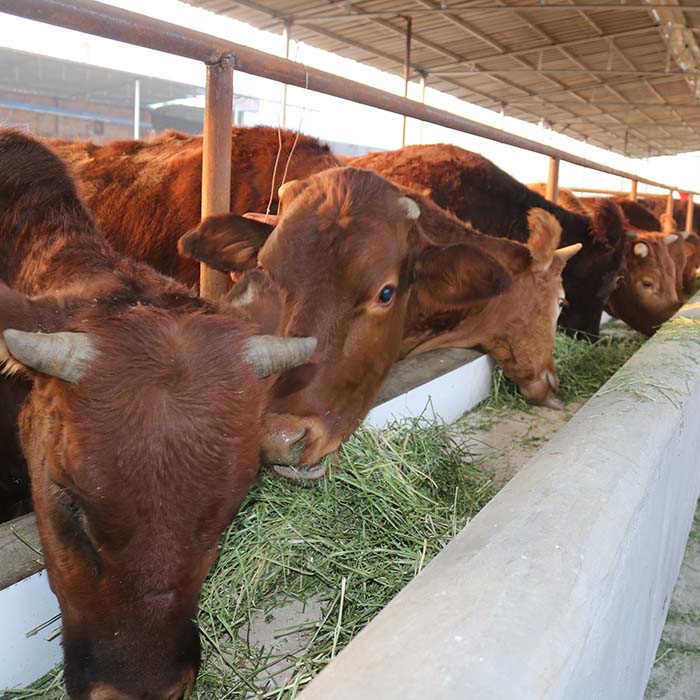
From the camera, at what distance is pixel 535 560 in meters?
1.46

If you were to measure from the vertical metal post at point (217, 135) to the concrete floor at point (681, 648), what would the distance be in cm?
229

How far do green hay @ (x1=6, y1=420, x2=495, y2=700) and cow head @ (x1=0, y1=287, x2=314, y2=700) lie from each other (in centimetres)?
37

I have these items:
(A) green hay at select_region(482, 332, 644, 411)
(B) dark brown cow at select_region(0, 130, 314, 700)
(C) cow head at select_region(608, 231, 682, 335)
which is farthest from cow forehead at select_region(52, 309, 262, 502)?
(C) cow head at select_region(608, 231, 682, 335)

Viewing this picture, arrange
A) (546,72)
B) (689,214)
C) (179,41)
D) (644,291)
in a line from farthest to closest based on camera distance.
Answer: (546,72) → (689,214) → (644,291) → (179,41)

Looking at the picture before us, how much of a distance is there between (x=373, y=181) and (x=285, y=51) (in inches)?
353

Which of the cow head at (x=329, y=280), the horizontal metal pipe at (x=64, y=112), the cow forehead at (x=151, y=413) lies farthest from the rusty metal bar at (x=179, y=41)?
the horizontal metal pipe at (x=64, y=112)

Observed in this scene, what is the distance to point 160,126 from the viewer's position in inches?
709

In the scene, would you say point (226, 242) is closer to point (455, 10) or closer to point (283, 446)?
point (283, 446)

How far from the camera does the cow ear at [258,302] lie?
2.01 metres

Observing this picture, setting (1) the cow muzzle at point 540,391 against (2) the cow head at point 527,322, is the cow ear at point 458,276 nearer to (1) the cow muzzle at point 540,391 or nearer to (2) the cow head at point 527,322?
(2) the cow head at point 527,322

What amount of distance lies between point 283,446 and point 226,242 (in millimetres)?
1000

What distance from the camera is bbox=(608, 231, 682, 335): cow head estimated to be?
8.20 m

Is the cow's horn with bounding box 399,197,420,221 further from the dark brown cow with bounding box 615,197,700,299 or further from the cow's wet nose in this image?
the dark brown cow with bounding box 615,197,700,299

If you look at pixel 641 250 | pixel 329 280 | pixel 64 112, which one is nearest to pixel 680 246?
pixel 641 250
